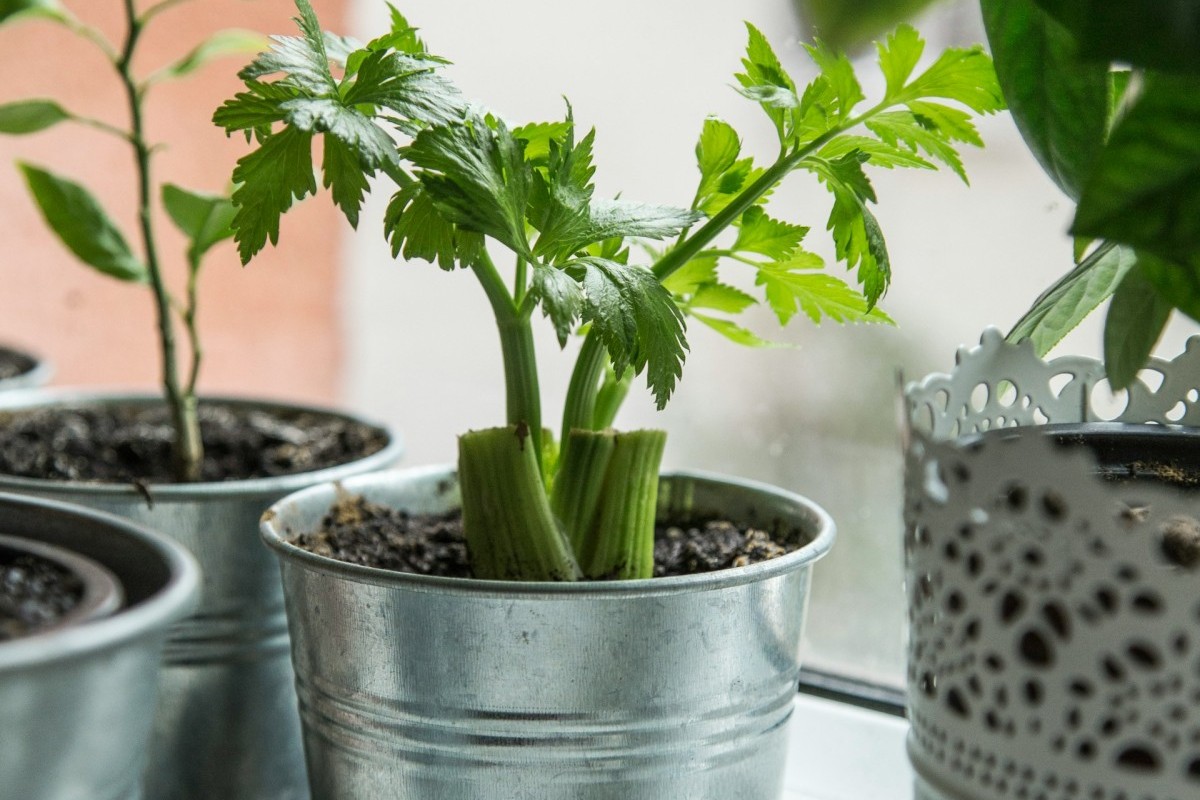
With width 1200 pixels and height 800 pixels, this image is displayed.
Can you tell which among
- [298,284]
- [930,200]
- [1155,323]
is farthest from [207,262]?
[1155,323]

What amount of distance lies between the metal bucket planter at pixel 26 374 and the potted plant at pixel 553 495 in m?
0.53

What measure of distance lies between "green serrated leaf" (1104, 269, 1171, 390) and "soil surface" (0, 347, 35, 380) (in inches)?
38.6

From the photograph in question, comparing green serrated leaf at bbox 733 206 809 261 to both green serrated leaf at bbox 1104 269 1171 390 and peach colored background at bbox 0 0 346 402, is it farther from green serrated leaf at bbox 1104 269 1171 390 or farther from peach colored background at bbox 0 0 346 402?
peach colored background at bbox 0 0 346 402

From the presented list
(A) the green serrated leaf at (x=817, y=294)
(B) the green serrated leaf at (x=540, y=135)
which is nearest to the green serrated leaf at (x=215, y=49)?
(B) the green serrated leaf at (x=540, y=135)

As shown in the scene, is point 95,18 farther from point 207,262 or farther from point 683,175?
point 683,175

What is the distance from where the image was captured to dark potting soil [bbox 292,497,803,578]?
726 mm

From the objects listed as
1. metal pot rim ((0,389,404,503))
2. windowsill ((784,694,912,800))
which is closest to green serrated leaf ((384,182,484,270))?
metal pot rim ((0,389,404,503))

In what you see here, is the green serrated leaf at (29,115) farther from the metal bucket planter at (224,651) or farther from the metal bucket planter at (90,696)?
the metal bucket planter at (90,696)

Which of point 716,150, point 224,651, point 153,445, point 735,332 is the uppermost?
point 716,150

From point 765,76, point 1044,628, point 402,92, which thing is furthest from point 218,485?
point 1044,628

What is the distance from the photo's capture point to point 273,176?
62 cm

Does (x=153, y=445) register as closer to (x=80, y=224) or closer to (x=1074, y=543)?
(x=80, y=224)

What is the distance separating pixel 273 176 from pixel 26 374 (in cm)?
67

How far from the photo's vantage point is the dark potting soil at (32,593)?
18.2 inches
